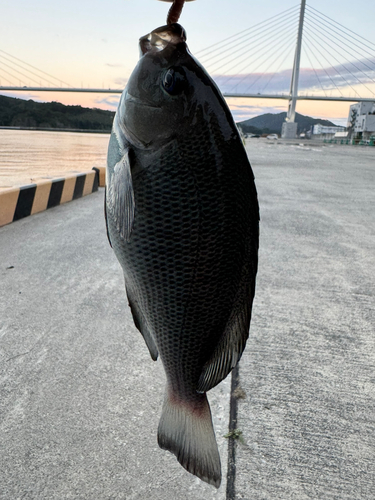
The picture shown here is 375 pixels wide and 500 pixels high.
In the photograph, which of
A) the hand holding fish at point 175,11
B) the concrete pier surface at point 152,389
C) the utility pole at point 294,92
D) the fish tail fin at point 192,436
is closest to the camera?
the hand holding fish at point 175,11

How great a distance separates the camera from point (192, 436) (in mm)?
818

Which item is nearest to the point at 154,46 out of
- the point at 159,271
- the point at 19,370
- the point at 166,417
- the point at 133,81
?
the point at 133,81

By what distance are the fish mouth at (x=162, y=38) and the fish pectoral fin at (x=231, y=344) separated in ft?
1.51

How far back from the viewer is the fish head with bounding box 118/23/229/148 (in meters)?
0.72

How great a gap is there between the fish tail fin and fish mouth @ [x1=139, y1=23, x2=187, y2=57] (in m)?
0.68

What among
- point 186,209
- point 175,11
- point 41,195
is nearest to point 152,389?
point 186,209

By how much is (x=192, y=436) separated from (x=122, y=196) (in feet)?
1.61

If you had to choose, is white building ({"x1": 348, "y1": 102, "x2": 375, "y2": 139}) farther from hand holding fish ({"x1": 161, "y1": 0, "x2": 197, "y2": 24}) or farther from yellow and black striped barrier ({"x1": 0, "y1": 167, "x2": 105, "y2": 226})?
hand holding fish ({"x1": 161, "y1": 0, "x2": 197, "y2": 24})

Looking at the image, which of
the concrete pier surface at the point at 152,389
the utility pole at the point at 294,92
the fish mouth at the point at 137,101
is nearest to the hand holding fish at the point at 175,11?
the fish mouth at the point at 137,101

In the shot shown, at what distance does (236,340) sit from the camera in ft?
2.56

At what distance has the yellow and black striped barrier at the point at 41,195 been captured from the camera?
14.8 feet

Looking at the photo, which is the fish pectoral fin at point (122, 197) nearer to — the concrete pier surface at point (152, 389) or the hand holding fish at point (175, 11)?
the hand holding fish at point (175, 11)

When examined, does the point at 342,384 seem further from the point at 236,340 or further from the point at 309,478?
the point at 236,340

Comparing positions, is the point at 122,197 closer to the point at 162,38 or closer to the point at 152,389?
the point at 162,38
